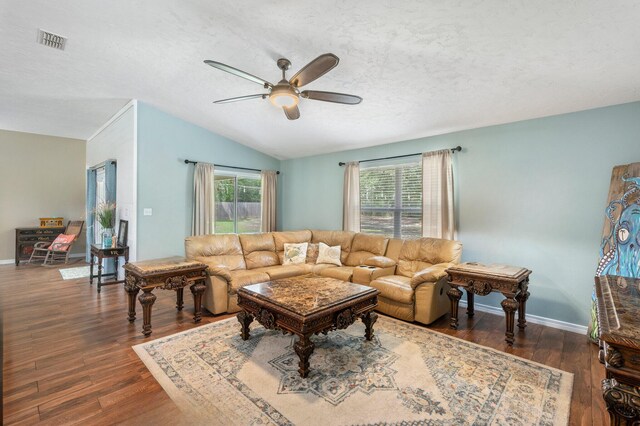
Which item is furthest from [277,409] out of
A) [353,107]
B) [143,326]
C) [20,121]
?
[20,121]

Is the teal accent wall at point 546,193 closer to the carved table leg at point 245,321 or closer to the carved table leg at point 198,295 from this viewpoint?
the carved table leg at point 245,321

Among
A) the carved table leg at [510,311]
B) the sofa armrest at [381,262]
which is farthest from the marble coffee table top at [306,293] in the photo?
the carved table leg at [510,311]

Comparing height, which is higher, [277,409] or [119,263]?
[119,263]

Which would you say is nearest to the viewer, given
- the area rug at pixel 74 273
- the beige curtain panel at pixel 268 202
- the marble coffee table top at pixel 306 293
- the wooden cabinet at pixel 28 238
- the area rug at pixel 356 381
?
the area rug at pixel 356 381

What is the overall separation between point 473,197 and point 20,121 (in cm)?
866

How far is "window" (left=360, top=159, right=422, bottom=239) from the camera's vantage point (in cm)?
458

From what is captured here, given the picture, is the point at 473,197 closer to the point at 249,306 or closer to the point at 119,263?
the point at 249,306

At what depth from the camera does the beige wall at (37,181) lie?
6559mm

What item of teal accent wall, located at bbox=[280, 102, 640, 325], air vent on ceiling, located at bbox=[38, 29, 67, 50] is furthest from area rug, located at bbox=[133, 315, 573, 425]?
air vent on ceiling, located at bbox=[38, 29, 67, 50]

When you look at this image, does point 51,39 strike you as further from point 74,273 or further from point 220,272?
point 74,273

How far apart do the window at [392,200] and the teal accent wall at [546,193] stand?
1.91ft

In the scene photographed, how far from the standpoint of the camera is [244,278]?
370 cm

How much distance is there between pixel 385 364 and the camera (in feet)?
8.06

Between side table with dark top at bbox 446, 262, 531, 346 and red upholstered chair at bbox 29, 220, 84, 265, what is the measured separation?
25.7ft
